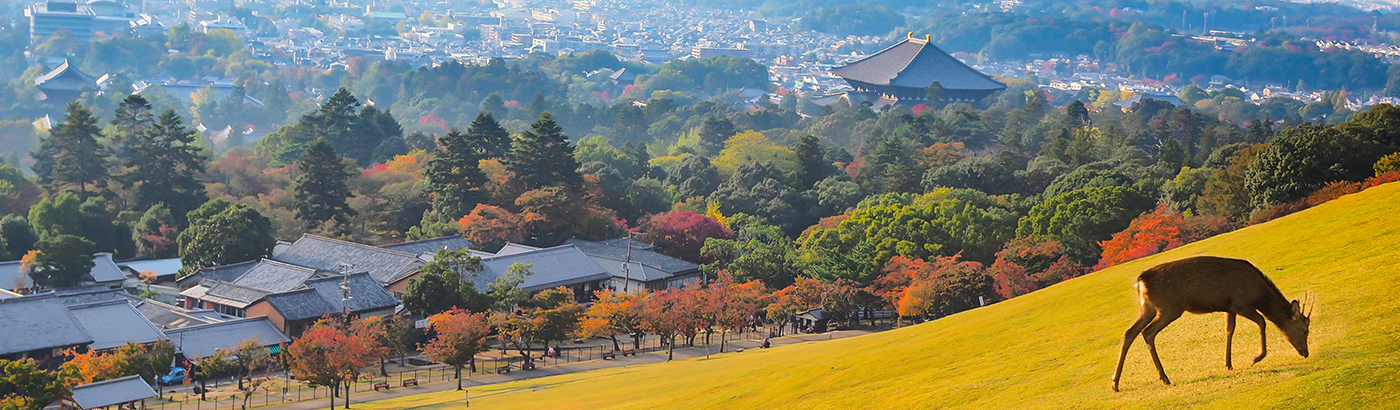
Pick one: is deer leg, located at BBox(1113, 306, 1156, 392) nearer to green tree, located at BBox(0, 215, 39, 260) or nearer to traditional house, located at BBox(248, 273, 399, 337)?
traditional house, located at BBox(248, 273, 399, 337)

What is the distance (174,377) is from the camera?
95.7ft

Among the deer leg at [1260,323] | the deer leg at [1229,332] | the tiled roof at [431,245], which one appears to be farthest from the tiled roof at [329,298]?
the deer leg at [1260,323]

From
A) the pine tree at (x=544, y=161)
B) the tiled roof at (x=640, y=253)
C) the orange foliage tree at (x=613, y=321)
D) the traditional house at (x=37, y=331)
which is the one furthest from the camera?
the pine tree at (x=544, y=161)

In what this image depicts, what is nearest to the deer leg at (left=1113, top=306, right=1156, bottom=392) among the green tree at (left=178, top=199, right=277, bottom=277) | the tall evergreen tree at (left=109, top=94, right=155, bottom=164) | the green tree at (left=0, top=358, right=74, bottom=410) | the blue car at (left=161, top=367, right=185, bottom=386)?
the green tree at (left=0, top=358, right=74, bottom=410)

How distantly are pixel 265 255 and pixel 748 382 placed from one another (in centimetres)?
2657

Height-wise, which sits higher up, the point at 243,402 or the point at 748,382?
the point at 748,382

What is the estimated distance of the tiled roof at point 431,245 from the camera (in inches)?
1626

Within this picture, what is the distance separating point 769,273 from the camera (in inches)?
1537

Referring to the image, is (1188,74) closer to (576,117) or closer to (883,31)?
(883,31)

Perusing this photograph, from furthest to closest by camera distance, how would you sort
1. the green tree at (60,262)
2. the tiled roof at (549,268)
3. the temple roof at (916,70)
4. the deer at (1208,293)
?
1. the temple roof at (916,70)
2. the tiled roof at (549,268)
3. the green tree at (60,262)
4. the deer at (1208,293)

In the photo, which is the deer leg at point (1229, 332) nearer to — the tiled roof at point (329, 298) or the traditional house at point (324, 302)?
the traditional house at point (324, 302)

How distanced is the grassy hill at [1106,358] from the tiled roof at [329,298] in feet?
41.3

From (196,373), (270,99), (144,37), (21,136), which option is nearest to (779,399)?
(196,373)

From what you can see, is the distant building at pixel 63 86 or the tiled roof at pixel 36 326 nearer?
the tiled roof at pixel 36 326
